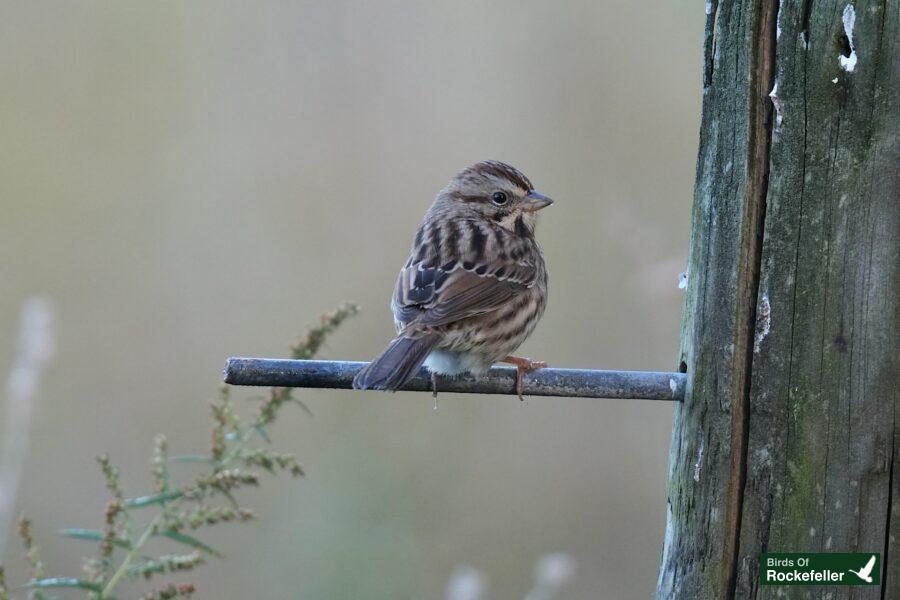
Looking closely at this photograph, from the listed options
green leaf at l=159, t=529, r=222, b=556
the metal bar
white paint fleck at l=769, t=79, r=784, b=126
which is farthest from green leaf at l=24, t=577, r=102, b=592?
white paint fleck at l=769, t=79, r=784, b=126

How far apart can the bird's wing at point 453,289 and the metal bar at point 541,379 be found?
0.91 metres

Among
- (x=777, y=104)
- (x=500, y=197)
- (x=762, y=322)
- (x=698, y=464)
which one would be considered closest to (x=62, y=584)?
(x=698, y=464)

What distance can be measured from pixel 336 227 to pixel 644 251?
189 centimetres

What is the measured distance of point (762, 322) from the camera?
3367 millimetres

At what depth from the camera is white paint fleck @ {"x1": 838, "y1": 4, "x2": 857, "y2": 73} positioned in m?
3.21

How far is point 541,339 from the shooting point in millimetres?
6973

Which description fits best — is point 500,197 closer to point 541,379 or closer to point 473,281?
point 473,281

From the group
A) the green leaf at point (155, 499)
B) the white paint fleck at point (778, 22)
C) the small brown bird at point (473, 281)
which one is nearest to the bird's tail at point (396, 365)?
the small brown bird at point (473, 281)

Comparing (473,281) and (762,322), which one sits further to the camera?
(473,281)

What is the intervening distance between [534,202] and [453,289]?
83 cm

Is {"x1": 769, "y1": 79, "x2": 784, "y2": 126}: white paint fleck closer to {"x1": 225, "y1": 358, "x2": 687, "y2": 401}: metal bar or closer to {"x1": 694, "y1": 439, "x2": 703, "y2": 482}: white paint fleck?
{"x1": 225, "y1": 358, "x2": 687, "y2": 401}: metal bar

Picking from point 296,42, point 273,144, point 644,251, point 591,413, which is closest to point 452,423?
point 591,413

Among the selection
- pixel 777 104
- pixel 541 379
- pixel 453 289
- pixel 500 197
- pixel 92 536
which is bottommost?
pixel 92 536

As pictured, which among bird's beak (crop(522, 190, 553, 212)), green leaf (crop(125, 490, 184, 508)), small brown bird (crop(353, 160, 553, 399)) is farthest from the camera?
bird's beak (crop(522, 190, 553, 212))
